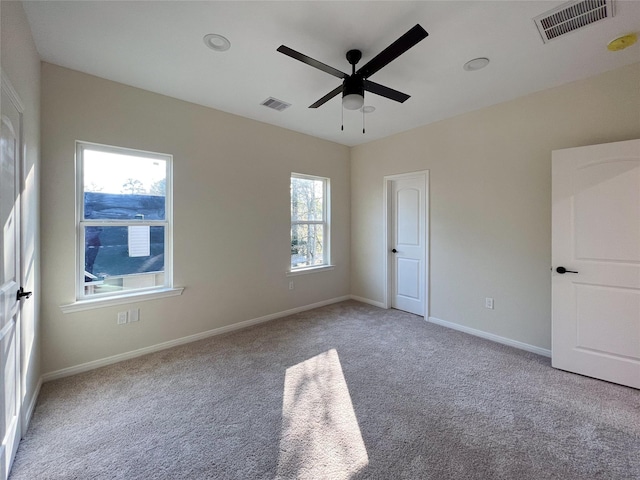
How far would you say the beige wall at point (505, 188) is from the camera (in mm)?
2652

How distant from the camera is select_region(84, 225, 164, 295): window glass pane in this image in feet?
8.96

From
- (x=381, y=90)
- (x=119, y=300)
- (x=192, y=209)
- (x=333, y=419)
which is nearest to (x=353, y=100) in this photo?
(x=381, y=90)

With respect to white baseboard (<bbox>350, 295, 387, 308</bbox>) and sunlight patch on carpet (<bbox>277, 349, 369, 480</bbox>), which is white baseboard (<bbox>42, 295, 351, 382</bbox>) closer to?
white baseboard (<bbox>350, 295, 387, 308</bbox>)

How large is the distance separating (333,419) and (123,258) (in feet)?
8.55

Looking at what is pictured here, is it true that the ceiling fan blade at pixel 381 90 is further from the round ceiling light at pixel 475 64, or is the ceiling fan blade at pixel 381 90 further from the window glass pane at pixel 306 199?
the window glass pane at pixel 306 199

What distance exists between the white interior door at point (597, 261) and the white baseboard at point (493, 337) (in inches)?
11.9

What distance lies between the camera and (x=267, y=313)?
157 inches

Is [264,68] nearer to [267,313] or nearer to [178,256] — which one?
[178,256]

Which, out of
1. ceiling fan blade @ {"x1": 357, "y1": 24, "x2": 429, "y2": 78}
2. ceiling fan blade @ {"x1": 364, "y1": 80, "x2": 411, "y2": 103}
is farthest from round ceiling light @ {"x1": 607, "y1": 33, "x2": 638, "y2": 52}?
ceiling fan blade @ {"x1": 357, "y1": 24, "x2": 429, "y2": 78}

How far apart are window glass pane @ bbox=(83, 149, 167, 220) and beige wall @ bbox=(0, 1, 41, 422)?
0.44m

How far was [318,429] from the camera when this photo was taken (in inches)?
73.2

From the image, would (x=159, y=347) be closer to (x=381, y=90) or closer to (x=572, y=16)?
(x=381, y=90)

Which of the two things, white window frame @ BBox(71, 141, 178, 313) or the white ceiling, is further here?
white window frame @ BBox(71, 141, 178, 313)

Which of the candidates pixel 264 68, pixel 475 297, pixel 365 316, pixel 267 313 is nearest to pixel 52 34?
pixel 264 68
